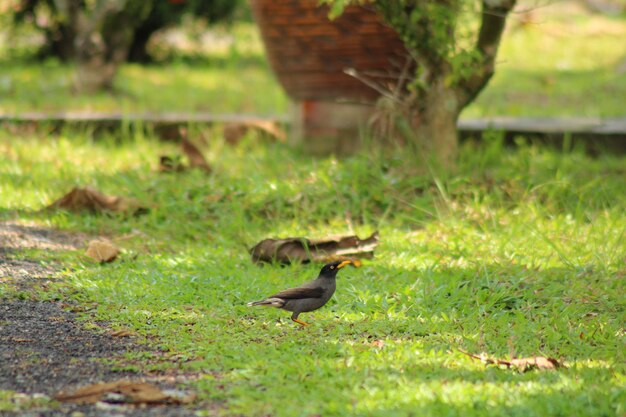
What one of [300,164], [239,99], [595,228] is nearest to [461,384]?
[595,228]

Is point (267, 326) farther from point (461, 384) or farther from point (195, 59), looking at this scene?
point (195, 59)

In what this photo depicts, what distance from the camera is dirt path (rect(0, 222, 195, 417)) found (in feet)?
9.41

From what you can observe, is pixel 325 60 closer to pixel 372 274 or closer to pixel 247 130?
pixel 247 130

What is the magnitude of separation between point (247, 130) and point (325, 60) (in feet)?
3.34

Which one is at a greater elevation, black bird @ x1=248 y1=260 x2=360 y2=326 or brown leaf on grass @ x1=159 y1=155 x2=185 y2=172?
black bird @ x1=248 y1=260 x2=360 y2=326

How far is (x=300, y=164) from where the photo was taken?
6258 millimetres

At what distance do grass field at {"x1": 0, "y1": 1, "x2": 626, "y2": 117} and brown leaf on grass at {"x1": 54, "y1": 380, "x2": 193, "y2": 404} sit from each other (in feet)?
16.1

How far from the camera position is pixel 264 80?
10.4 meters

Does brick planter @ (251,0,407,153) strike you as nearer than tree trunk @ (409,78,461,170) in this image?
No

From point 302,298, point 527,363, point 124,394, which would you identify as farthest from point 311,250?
point 124,394

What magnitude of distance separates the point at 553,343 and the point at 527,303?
44cm

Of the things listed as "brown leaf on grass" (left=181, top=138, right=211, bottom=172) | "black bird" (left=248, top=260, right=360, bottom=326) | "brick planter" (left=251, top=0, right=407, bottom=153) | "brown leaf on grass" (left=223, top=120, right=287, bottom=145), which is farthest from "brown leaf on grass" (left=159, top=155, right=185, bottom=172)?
"black bird" (left=248, top=260, right=360, bottom=326)

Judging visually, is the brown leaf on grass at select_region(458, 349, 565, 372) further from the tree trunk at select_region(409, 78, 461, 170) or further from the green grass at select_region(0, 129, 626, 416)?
the tree trunk at select_region(409, 78, 461, 170)

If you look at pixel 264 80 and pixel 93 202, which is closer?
pixel 93 202
